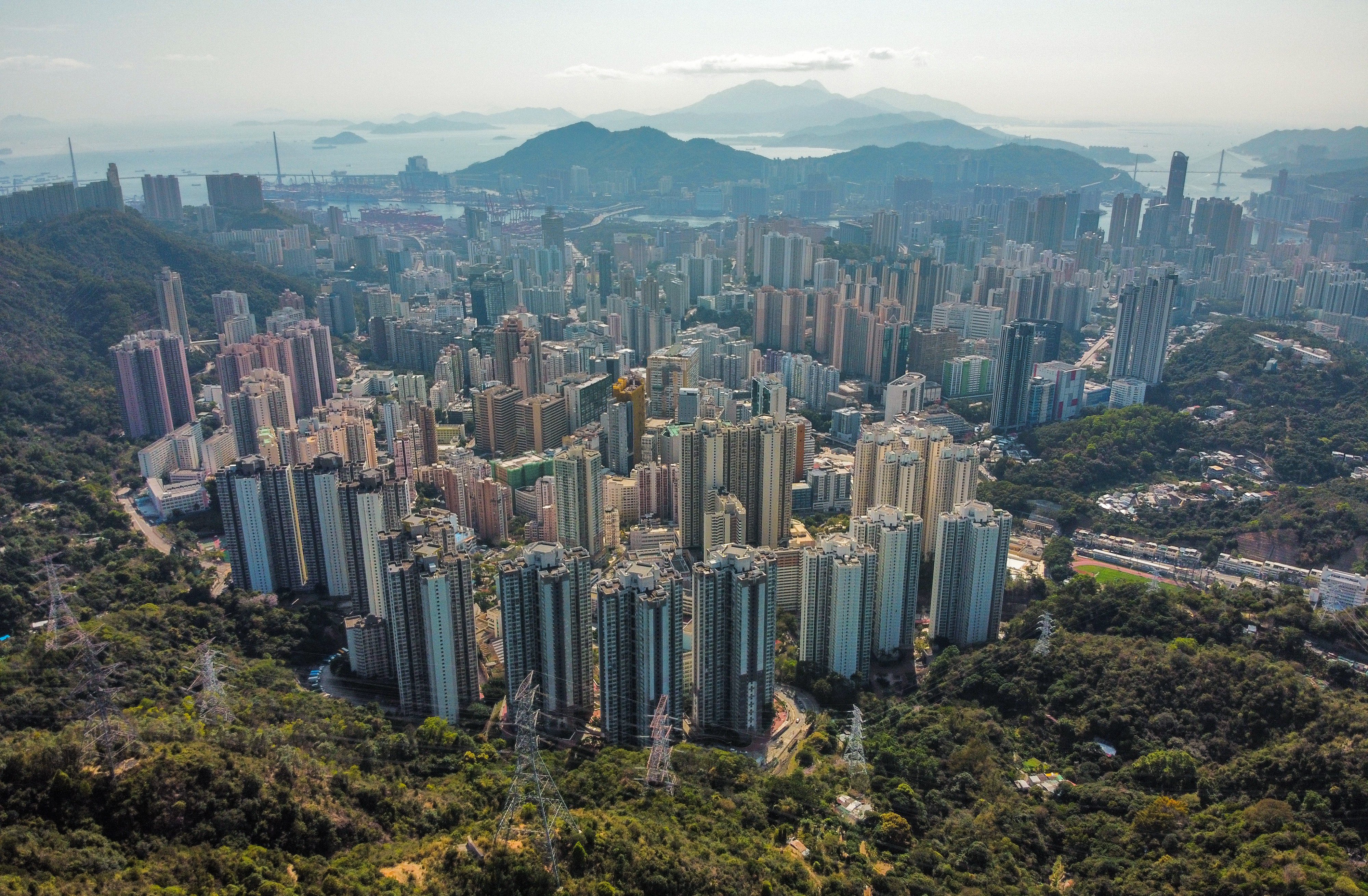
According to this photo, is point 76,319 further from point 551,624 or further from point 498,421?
point 551,624

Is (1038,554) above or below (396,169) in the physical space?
below

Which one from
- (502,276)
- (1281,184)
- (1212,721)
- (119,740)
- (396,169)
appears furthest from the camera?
(396,169)

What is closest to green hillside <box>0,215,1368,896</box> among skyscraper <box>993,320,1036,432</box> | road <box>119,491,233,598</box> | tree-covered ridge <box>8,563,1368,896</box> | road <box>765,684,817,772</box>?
tree-covered ridge <box>8,563,1368,896</box>

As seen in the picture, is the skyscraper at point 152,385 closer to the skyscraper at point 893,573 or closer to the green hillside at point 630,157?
the skyscraper at point 893,573

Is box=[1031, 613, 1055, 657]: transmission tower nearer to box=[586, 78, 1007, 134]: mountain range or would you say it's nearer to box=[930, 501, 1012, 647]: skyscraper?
box=[930, 501, 1012, 647]: skyscraper

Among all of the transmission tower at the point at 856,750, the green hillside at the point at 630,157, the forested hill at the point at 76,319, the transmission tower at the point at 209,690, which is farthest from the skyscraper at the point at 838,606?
the green hillside at the point at 630,157

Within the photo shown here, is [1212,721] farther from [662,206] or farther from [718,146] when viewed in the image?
[718,146]

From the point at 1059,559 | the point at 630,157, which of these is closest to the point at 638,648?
the point at 1059,559

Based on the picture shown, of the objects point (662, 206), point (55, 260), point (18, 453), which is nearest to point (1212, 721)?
point (18, 453)
